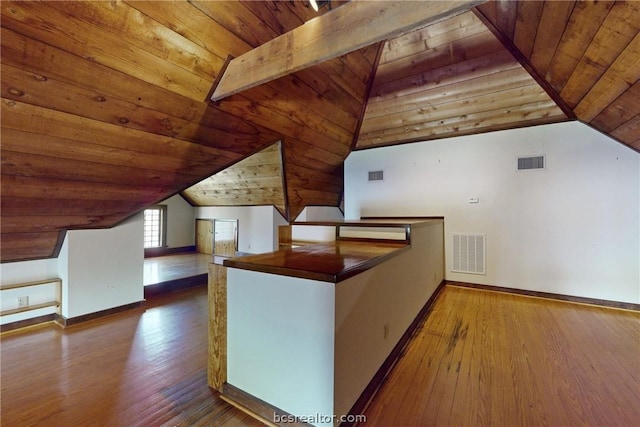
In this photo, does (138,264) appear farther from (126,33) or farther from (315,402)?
(315,402)

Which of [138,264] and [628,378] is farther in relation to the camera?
[138,264]

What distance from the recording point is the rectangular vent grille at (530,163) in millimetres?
3811

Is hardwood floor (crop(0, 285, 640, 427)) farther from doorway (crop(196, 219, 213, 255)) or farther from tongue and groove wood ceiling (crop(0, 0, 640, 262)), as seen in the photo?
doorway (crop(196, 219, 213, 255))

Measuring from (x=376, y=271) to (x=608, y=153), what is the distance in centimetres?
376

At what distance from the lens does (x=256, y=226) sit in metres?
5.65

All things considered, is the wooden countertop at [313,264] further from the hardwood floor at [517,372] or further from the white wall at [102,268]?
the white wall at [102,268]

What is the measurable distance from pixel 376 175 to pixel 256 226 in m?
2.64

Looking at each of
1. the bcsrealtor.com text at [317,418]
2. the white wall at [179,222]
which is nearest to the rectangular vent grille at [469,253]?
the bcsrealtor.com text at [317,418]

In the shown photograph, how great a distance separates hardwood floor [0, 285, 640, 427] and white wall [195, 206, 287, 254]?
7.68 ft

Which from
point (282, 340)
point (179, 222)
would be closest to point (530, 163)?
point (282, 340)

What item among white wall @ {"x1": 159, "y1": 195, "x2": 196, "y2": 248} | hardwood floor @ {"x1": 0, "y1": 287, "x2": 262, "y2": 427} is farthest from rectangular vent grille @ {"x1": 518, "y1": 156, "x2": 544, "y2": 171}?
white wall @ {"x1": 159, "y1": 195, "x2": 196, "y2": 248}

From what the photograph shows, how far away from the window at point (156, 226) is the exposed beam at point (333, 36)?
580cm

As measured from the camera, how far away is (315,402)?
1483 millimetres

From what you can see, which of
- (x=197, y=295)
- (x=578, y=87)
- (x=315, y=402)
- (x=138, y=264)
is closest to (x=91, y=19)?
(x=315, y=402)
